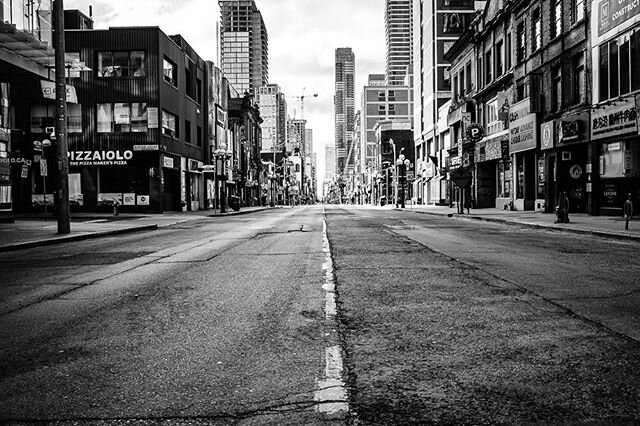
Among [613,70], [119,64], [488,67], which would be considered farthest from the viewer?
[488,67]

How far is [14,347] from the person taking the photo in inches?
200

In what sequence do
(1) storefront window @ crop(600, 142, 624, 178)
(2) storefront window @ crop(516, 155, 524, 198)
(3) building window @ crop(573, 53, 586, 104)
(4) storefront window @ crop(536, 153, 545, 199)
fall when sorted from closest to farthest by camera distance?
1. (1) storefront window @ crop(600, 142, 624, 178)
2. (3) building window @ crop(573, 53, 586, 104)
3. (4) storefront window @ crop(536, 153, 545, 199)
4. (2) storefront window @ crop(516, 155, 524, 198)

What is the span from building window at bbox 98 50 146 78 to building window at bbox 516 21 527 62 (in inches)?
1021

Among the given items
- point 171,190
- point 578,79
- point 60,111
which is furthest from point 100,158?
point 578,79

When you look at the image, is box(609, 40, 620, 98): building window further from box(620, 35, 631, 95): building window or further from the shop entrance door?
the shop entrance door

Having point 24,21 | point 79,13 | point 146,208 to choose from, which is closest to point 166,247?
point 24,21

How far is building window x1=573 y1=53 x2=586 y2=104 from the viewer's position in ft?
97.8

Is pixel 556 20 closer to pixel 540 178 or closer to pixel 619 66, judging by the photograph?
pixel 619 66

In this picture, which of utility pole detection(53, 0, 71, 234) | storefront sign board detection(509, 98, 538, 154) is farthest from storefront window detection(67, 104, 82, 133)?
storefront sign board detection(509, 98, 538, 154)

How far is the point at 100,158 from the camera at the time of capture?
41562 mm

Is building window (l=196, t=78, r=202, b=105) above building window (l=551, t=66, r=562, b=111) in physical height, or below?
above

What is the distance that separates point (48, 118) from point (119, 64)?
6259mm

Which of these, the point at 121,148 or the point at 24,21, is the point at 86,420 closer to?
the point at 24,21

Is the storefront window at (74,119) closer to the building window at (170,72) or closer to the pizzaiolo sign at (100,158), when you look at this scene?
the pizzaiolo sign at (100,158)
